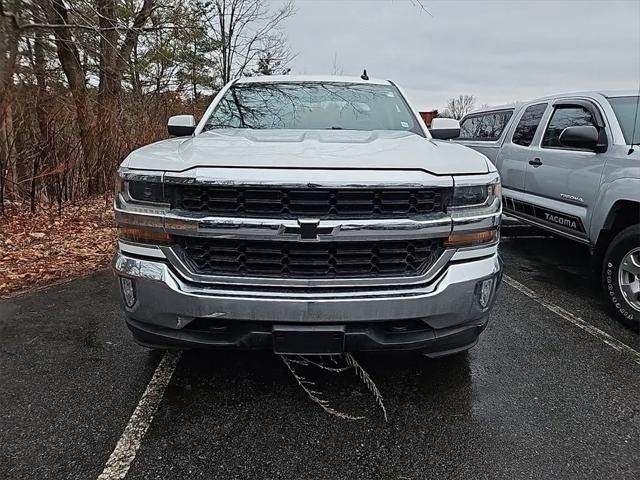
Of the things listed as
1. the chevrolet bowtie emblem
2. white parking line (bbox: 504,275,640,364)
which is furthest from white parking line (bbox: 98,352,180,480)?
white parking line (bbox: 504,275,640,364)

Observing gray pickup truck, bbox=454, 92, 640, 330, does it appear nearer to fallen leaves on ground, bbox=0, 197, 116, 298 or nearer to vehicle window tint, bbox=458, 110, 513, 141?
vehicle window tint, bbox=458, 110, 513, 141

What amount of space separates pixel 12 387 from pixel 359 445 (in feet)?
6.66

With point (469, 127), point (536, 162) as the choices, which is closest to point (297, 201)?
point (536, 162)

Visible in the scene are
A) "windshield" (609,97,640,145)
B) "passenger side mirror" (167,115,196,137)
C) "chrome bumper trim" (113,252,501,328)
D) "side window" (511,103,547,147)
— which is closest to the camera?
"chrome bumper trim" (113,252,501,328)

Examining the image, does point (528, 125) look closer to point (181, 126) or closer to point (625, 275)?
point (625, 275)

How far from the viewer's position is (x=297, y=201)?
2178mm

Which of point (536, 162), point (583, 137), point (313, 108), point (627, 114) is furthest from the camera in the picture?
point (536, 162)

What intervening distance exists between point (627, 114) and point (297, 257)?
3.83m

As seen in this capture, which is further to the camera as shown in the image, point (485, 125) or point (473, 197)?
point (485, 125)

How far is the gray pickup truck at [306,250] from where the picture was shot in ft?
7.13

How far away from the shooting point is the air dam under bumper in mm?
2174

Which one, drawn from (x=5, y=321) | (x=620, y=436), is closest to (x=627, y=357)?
(x=620, y=436)

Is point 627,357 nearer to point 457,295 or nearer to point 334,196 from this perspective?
point 457,295

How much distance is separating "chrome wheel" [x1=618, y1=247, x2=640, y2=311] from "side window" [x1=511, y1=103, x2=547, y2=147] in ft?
7.82
